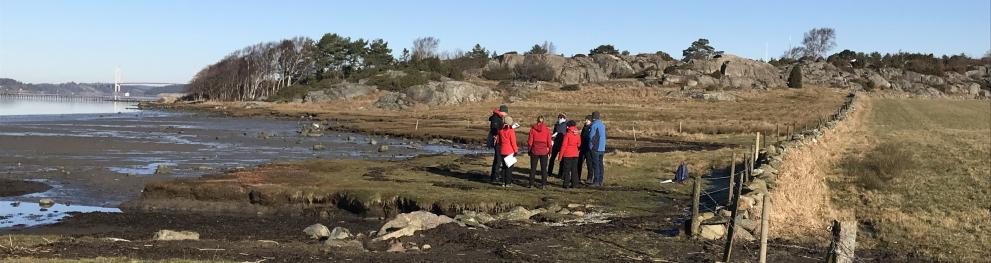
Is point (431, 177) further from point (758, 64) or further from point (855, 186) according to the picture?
point (758, 64)

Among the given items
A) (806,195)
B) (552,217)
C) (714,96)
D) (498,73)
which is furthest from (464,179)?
(498,73)

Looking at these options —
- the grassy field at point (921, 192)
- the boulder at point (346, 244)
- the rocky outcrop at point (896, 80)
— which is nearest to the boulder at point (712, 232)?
the grassy field at point (921, 192)

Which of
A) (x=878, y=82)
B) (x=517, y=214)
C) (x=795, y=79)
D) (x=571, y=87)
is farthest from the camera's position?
(x=878, y=82)

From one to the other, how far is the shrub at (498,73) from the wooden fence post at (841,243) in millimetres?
104893

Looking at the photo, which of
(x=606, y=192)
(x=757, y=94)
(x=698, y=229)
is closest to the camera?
(x=698, y=229)

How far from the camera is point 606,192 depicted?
18.5 m

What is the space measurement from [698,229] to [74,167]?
2064cm

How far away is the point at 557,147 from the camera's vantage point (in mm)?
20703

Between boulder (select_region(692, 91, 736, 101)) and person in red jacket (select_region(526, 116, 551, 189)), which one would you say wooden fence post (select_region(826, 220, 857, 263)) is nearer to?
person in red jacket (select_region(526, 116, 551, 189))

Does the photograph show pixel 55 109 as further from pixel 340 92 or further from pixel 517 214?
pixel 517 214

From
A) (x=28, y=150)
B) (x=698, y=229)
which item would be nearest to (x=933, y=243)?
(x=698, y=229)

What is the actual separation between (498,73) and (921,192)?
98.0m

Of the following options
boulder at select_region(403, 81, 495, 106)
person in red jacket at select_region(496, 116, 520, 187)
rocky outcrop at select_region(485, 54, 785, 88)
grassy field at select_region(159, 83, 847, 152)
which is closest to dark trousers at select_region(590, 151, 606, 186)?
person in red jacket at select_region(496, 116, 520, 187)

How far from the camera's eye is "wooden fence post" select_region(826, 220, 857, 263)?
9.90 m
